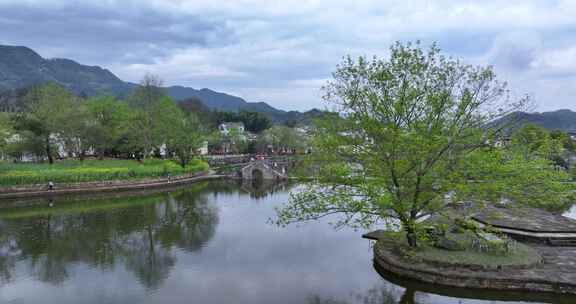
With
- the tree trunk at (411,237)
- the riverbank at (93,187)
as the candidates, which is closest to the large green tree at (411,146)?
the tree trunk at (411,237)

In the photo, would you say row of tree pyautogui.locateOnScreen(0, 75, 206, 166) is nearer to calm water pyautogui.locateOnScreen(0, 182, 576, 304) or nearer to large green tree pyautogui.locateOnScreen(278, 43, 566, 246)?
calm water pyautogui.locateOnScreen(0, 182, 576, 304)

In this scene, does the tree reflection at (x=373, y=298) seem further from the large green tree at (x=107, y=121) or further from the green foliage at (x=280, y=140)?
the green foliage at (x=280, y=140)

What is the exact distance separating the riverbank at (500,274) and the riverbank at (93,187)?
36209mm

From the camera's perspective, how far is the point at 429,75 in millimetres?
17609

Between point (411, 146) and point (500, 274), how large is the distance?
581 centimetres

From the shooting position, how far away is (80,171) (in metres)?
45.0

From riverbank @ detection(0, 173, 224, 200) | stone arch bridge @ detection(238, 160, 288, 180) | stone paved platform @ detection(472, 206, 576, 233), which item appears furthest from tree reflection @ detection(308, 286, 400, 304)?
stone arch bridge @ detection(238, 160, 288, 180)

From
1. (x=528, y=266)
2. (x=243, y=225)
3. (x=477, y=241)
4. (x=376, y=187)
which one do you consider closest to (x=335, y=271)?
(x=376, y=187)

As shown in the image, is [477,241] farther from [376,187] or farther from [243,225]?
[243,225]

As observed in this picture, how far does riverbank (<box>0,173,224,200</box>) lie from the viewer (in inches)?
1586

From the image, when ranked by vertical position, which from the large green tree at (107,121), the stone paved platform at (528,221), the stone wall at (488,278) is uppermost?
the large green tree at (107,121)

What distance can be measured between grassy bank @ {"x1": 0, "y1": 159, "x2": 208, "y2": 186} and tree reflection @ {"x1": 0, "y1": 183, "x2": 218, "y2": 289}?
788 cm

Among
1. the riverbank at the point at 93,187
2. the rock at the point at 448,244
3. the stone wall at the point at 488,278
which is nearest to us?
the stone wall at the point at 488,278

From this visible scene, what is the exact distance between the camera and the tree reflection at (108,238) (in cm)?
1958
